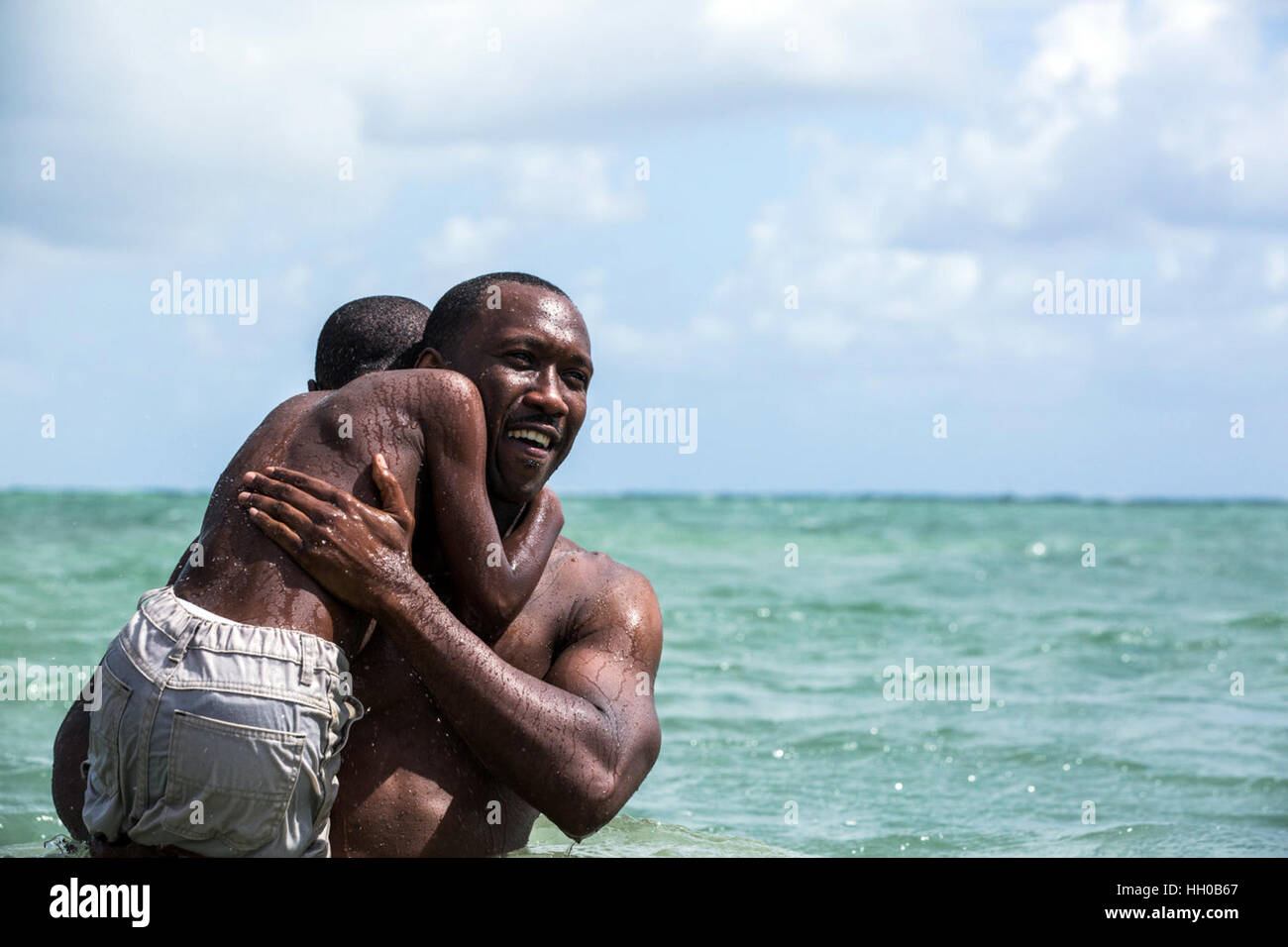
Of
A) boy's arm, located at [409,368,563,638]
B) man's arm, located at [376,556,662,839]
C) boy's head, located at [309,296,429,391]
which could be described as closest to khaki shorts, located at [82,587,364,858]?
man's arm, located at [376,556,662,839]

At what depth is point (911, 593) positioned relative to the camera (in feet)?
57.4

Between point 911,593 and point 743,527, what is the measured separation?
53.7 feet

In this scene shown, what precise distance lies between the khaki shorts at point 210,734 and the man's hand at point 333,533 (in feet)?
0.48

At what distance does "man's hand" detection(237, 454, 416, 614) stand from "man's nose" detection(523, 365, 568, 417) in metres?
0.48

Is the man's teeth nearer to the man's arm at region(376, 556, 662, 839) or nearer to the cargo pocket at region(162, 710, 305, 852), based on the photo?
the man's arm at region(376, 556, 662, 839)

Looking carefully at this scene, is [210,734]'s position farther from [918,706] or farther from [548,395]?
[918,706]

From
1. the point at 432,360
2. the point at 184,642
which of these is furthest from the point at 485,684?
the point at 432,360

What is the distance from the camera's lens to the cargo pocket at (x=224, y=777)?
3.11 meters

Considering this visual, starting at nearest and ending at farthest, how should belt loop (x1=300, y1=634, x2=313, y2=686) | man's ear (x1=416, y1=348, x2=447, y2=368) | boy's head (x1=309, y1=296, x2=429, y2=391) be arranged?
belt loop (x1=300, y1=634, x2=313, y2=686)
man's ear (x1=416, y1=348, x2=447, y2=368)
boy's head (x1=309, y1=296, x2=429, y2=391)

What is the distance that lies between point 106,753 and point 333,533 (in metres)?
0.65

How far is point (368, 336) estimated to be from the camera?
4.34 metres

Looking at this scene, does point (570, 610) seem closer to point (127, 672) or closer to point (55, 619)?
point (127, 672)

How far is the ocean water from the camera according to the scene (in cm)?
697
